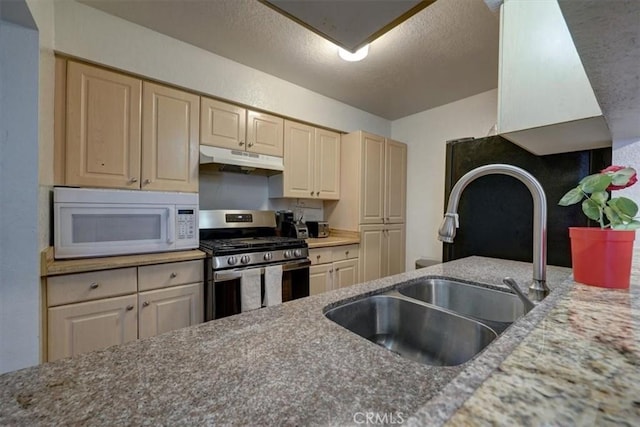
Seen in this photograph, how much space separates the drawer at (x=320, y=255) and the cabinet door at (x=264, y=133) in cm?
99

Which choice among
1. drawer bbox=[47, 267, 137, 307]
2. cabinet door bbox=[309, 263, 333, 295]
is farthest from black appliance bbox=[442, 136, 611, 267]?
drawer bbox=[47, 267, 137, 307]

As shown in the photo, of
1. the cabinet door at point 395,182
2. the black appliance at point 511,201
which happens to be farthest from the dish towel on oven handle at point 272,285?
the cabinet door at point 395,182

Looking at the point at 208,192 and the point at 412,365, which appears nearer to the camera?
the point at 412,365

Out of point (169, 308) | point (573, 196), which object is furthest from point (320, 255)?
point (573, 196)

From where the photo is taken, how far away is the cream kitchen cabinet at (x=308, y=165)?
2.67m

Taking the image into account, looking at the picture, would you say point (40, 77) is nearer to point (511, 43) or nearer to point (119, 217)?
point (119, 217)

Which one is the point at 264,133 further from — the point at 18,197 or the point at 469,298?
the point at 469,298

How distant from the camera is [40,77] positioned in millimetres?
1303

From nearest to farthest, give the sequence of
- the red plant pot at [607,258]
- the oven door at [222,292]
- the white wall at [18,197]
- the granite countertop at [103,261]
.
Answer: the red plant pot at [607,258] < the white wall at [18,197] < the granite countertop at [103,261] < the oven door at [222,292]

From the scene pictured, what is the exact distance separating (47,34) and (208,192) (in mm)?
1374

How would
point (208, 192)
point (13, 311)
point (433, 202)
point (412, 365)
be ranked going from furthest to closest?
1. point (433, 202)
2. point (208, 192)
3. point (13, 311)
4. point (412, 365)

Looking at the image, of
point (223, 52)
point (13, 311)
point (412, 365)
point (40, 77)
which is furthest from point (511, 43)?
point (13, 311)

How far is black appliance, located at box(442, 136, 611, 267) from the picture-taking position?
5.00 feet

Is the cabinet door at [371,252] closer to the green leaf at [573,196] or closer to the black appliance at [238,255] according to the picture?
the black appliance at [238,255]
